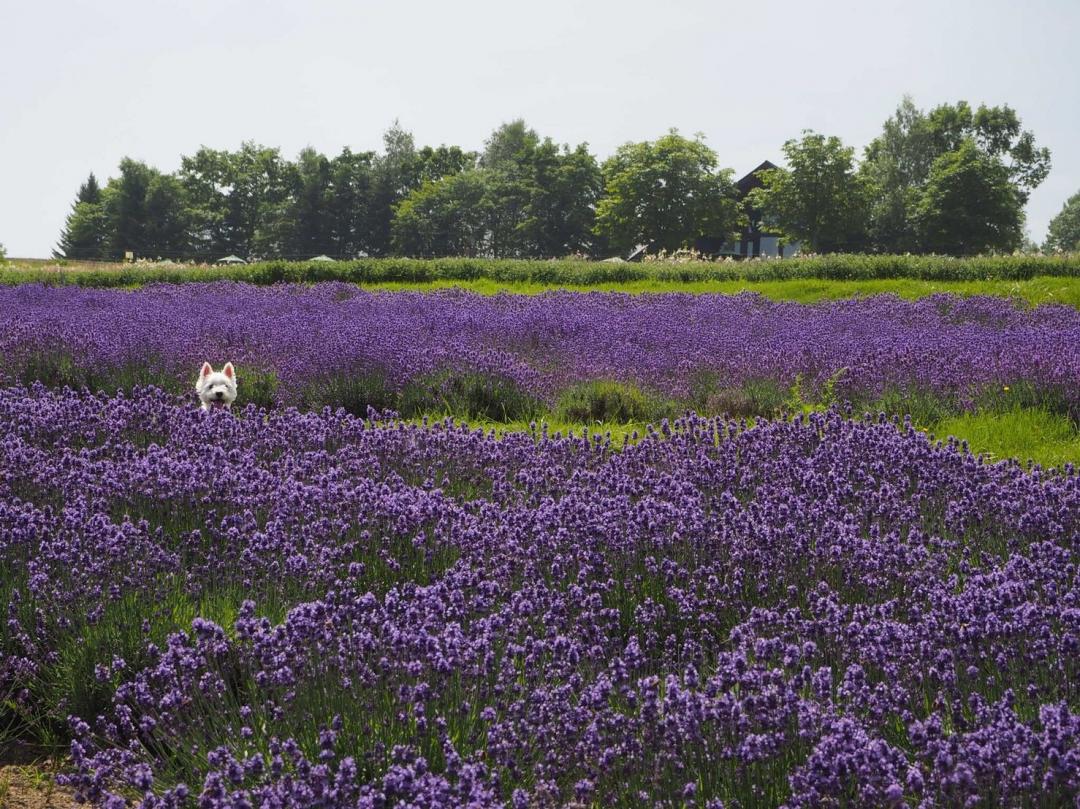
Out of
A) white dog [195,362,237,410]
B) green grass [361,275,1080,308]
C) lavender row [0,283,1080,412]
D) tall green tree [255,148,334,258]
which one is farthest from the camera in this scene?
tall green tree [255,148,334,258]

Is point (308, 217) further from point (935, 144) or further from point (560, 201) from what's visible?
point (935, 144)

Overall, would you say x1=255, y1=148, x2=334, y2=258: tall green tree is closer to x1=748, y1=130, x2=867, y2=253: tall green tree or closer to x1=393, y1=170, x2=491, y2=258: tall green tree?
x1=393, y1=170, x2=491, y2=258: tall green tree

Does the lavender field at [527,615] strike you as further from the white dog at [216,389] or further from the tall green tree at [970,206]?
the tall green tree at [970,206]

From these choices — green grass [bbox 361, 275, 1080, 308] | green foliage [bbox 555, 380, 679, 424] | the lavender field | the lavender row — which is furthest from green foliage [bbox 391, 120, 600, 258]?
the lavender field

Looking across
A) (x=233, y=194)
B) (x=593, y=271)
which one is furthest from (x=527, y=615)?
(x=233, y=194)

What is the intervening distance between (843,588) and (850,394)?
5053 mm

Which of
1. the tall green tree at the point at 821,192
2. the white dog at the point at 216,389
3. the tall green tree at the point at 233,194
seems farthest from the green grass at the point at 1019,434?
the tall green tree at the point at 233,194

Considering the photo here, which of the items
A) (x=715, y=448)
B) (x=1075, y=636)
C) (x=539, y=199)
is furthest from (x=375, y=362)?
(x=539, y=199)

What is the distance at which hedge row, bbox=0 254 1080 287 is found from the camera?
22.4 meters

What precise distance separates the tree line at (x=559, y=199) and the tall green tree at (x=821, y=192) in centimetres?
7

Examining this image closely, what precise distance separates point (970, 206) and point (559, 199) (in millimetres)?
22358

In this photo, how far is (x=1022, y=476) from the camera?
494 centimetres

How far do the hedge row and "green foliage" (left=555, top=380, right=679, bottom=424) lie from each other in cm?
1523

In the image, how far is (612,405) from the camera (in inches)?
340
